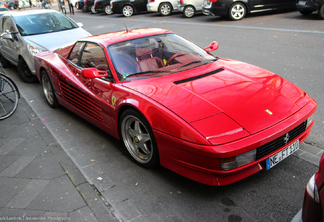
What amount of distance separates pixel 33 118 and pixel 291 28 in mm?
8308

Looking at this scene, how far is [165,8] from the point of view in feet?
56.8

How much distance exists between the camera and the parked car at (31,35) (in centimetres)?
677

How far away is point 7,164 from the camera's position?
374 cm

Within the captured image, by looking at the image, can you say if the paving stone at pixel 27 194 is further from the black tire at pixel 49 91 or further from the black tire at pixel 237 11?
the black tire at pixel 237 11

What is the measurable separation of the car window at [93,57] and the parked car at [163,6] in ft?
45.4

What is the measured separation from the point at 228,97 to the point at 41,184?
86.0 inches

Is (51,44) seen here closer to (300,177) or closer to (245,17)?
Result: (300,177)

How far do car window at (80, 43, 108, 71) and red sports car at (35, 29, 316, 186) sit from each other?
0.01m

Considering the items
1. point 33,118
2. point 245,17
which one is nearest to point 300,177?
point 33,118

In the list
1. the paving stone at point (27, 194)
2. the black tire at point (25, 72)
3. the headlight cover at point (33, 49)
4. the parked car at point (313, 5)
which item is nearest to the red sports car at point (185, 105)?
the paving stone at point (27, 194)

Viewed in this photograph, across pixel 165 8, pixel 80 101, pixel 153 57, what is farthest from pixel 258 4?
pixel 80 101

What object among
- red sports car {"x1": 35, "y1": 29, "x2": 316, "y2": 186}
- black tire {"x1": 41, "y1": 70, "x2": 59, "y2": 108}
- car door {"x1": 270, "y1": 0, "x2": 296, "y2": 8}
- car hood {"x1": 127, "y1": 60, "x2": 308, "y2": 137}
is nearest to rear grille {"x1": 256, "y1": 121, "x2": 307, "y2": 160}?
red sports car {"x1": 35, "y1": 29, "x2": 316, "y2": 186}

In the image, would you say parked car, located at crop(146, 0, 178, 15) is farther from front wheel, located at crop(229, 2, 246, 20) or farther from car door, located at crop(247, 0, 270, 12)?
car door, located at crop(247, 0, 270, 12)

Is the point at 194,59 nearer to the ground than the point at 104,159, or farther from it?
farther from it
